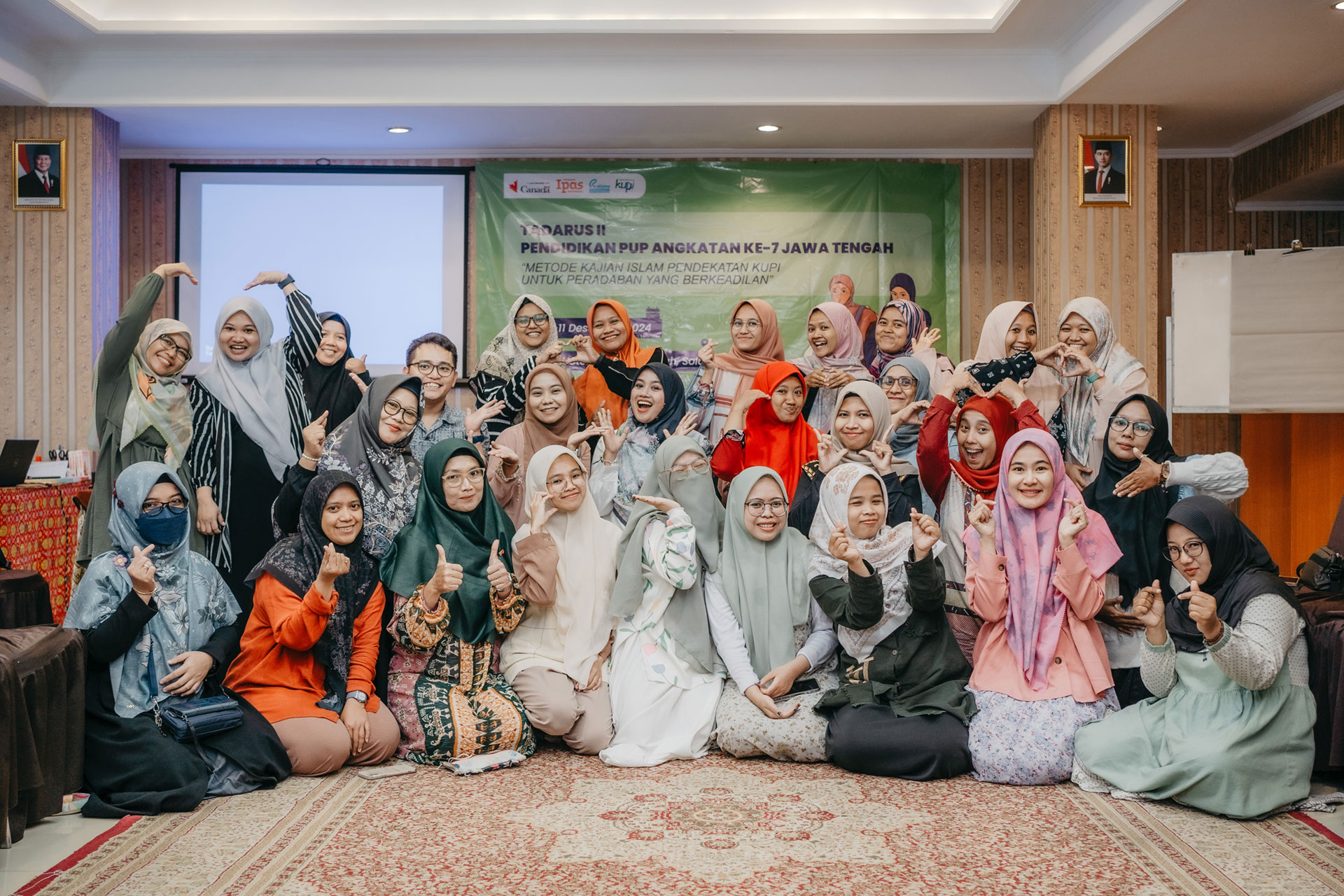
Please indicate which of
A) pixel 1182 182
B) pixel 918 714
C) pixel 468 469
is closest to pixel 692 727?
pixel 918 714

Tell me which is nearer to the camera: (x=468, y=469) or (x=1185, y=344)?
(x=468, y=469)

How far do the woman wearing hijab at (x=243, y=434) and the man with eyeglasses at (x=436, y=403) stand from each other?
49 centimetres

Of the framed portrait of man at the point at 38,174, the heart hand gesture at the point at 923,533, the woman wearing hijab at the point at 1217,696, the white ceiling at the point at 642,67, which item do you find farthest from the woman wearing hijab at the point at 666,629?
the framed portrait of man at the point at 38,174

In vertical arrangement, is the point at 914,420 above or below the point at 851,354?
below

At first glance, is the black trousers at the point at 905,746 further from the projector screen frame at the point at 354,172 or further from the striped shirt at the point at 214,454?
the projector screen frame at the point at 354,172

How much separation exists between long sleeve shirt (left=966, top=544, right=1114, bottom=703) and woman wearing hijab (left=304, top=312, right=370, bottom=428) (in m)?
2.64

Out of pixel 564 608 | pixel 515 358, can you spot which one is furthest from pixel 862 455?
pixel 515 358

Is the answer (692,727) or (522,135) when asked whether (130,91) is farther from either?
(692,727)

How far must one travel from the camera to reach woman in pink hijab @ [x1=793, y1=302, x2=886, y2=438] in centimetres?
454

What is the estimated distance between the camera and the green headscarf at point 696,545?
3621 millimetres

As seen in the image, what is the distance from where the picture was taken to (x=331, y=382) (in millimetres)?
4426

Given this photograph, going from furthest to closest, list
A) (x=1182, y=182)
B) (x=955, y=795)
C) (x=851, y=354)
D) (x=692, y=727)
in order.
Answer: (x=1182, y=182) → (x=851, y=354) → (x=692, y=727) → (x=955, y=795)

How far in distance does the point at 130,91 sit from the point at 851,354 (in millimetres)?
3806

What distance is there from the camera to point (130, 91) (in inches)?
204
